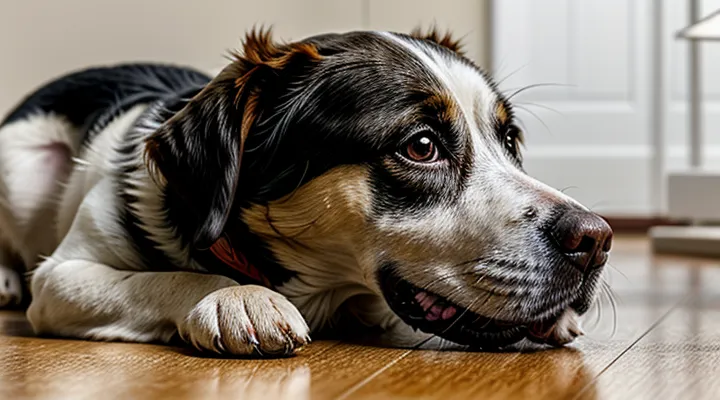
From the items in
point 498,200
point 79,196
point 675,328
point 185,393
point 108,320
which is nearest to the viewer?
point 185,393

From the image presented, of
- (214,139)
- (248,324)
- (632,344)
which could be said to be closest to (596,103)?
(632,344)

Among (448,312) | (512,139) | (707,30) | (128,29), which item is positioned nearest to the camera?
(448,312)

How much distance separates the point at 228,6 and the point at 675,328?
3488 millimetres

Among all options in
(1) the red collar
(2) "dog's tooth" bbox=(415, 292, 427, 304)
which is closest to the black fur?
(1) the red collar

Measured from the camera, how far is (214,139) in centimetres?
200

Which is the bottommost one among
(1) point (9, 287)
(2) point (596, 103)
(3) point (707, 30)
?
(2) point (596, 103)

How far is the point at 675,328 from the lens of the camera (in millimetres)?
2307

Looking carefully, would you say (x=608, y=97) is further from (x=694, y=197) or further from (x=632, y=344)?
(x=632, y=344)

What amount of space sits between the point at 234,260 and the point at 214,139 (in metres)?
0.24

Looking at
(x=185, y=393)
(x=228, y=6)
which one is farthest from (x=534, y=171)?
(x=185, y=393)

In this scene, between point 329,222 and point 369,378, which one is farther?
point 329,222

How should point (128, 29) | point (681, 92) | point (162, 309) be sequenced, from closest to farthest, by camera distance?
1. point (162, 309)
2. point (128, 29)
3. point (681, 92)

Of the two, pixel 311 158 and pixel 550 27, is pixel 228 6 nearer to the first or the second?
pixel 550 27

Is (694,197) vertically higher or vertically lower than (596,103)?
lower
